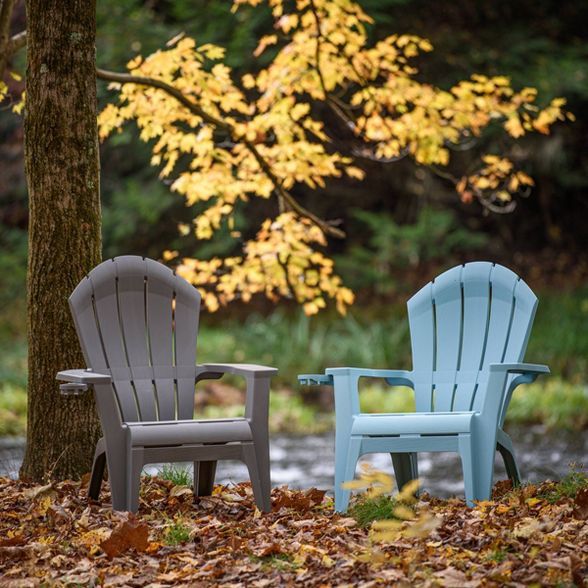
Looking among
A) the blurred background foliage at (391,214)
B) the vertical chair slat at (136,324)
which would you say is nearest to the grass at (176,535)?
the vertical chair slat at (136,324)

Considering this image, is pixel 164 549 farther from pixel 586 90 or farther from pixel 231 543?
pixel 586 90

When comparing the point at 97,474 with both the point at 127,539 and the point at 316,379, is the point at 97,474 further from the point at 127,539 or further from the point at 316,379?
the point at 316,379

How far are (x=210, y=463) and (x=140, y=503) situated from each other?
35 centimetres

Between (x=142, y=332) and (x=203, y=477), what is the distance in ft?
2.23

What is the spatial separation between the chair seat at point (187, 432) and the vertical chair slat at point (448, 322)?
105 centimetres

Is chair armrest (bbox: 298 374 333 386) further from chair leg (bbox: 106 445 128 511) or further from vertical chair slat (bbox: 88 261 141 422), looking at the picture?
chair leg (bbox: 106 445 128 511)

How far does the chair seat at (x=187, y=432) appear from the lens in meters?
3.82

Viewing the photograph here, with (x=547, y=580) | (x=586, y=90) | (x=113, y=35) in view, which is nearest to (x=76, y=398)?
(x=547, y=580)

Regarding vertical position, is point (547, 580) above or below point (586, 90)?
below

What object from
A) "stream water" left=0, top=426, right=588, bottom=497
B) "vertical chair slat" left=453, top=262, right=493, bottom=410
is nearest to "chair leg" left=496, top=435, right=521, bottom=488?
"vertical chair slat" left=453, top=262, right=493, bottom=410

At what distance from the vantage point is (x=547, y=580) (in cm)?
274

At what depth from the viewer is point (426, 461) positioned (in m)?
9.05

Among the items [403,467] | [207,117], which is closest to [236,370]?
[403,467]

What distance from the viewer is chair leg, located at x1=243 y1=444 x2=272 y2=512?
13.1ft
